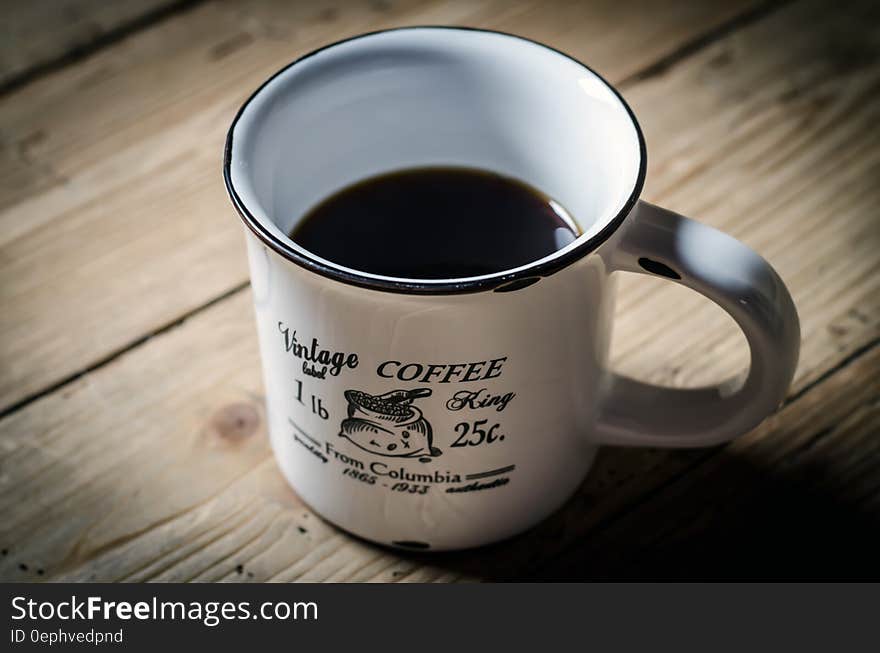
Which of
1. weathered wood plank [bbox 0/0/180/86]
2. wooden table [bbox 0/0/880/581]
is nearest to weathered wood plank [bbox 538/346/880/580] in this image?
wooden table [bbox 0/0/880/581]

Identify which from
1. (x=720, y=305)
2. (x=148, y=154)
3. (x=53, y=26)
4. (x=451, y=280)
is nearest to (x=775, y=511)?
(x=720, y=305)

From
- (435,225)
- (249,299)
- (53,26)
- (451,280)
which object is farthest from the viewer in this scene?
(53,26)

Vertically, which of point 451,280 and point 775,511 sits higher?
point 451,280

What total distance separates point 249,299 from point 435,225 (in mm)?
189

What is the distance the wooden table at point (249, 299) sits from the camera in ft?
2.09

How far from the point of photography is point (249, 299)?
0.76 m

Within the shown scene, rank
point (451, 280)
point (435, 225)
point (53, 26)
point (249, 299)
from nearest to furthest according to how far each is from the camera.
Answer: point (451, 280)
point (435, 225)
point (249, 299)
point (53, 26)

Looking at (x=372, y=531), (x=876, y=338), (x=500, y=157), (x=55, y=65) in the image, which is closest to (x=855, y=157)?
(x=876, y=338)

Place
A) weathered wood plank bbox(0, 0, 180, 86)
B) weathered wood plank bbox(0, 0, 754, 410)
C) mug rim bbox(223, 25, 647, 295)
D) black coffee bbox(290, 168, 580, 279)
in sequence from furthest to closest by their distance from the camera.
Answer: weathered wood plank bbox(0, 0, 180, 86) → weathered wood plank bbox(0, 0, 754, 410) → black coffee bbox(290, 168, 580, 279) → mug rim bbox(223, 25, 647, 295)

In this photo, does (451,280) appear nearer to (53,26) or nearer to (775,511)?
(775,511)

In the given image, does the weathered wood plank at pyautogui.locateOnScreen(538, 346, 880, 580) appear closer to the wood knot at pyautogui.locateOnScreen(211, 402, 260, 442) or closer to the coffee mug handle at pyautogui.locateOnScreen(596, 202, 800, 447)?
the coffee mug handle at pyautogui.locateOnScreen(596, 202, 800, 447)

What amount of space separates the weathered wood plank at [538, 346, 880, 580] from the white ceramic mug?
52mm

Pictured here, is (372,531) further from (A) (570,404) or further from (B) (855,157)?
(B) (855,157)

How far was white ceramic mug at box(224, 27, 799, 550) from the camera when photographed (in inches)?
19.6
